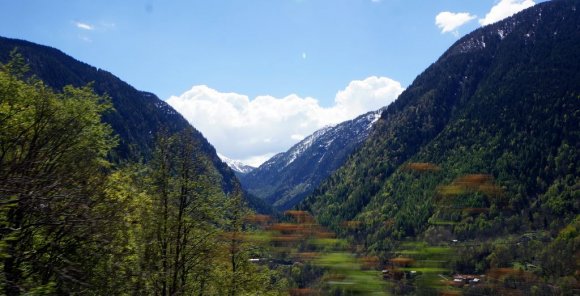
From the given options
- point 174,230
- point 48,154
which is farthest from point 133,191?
point 48,154

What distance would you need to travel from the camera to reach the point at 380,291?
718cm

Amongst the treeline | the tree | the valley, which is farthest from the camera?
the treeline

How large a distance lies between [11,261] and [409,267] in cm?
940

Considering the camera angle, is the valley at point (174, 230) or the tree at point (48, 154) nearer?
the valley at point (174, 230)

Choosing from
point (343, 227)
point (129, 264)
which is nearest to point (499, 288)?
point (343, 227)

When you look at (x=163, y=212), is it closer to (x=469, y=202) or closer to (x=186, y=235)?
(x=186, y=235)

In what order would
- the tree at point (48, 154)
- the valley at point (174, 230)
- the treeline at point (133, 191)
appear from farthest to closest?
the treeline at point (133, 191) < the tree at point (48, 154) < the valley at point (174, 230)

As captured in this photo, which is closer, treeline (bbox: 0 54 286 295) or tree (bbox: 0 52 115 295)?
tree (bbox: 0 52 115 295)

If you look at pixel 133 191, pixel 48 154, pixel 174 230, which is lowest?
pixel 174 230

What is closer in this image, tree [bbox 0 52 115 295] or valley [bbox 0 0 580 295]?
valley [bbox 0 0 580 295]

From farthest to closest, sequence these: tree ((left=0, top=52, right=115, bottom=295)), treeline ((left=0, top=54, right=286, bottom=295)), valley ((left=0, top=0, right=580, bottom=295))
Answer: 1. treeline ((left=0, top=54, right=286, bottom=295))
2. tree ((left=0, top=52, right=115, bottom=295))
3. valley ((left=0, top=0, right=580, bottom=295))

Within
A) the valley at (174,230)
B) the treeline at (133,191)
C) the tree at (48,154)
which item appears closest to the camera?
the valley at (174,230)

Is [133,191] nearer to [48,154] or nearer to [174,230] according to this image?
[174,230]

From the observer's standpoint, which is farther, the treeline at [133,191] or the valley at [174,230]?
the treeline at [133,191]
